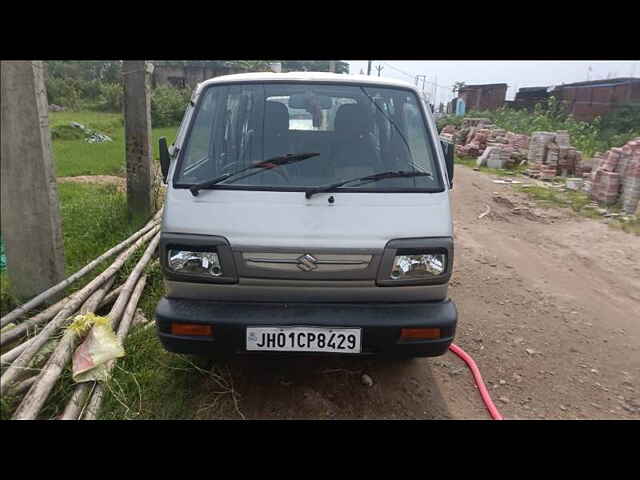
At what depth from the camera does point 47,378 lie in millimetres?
2732

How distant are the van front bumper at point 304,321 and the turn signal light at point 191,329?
2 cm

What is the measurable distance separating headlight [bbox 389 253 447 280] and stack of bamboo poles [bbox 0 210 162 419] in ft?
6.19

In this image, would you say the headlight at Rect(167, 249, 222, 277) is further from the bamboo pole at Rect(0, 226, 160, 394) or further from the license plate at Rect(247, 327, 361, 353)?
the bamboo pole at Rect(0, 226, 160, 394)

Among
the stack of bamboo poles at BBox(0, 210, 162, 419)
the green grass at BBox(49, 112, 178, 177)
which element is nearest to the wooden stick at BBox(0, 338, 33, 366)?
the stack of bamboo poles at BBox(0, 210, 162, 419)

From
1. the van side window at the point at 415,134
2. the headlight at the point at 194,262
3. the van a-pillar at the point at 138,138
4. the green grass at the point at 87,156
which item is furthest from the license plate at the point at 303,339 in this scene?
the green grass at the point at 87,156

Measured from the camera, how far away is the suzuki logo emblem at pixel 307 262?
8.39ft

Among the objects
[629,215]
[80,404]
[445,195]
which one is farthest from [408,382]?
[629,215]

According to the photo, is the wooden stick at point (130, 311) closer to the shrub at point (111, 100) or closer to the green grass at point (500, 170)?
the green grass at point (500, 170)

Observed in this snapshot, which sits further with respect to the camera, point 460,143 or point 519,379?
point 460,143

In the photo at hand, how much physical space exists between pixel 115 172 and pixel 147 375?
7945 mm

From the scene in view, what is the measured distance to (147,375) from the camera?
305 centimetres

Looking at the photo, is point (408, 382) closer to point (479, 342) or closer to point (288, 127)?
point (479, 342)

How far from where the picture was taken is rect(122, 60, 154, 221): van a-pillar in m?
5.69

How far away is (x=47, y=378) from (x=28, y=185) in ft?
4.82
